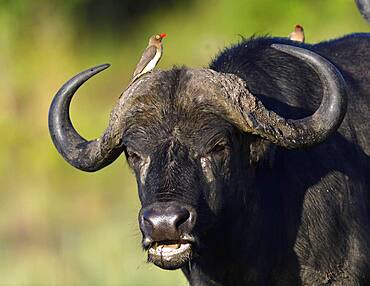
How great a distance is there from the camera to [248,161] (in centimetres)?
776

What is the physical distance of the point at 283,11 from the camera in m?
26.2

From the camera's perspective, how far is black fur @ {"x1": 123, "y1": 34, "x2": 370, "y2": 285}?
7.41 m

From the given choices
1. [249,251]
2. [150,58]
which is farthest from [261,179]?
[150,58]

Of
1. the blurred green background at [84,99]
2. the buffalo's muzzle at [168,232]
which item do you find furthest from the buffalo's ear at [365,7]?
the blurred green background at [84,99]

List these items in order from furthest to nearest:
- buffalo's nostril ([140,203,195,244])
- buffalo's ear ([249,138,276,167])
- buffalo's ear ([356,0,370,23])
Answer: buffalo's ear ([356,0,370,23]) → buffalo's ear ([249,138,276,167]) → buffalo's nostril ([140,203,195,244])

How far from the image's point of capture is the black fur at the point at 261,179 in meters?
7.41

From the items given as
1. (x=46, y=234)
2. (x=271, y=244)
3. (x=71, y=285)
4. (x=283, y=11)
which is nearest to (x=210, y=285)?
(x=271, y=244)

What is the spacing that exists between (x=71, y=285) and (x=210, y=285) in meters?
4.49

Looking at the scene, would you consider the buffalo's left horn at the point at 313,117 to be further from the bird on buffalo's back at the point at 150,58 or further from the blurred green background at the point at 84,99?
the blurred green background at the point at 84,99

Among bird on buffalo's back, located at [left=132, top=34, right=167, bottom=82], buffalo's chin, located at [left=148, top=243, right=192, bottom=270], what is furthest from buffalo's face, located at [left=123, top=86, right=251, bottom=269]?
bird on buffalo's back, located at [left=132, top=34, right=167, bottom=82]

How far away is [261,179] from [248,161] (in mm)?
174

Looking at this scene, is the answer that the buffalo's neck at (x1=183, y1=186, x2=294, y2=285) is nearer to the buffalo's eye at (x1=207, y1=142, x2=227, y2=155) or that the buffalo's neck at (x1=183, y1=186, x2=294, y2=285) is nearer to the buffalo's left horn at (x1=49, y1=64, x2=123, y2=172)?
the buffalo's eye at (x1=207, y1=142, x2=227, y2=155)

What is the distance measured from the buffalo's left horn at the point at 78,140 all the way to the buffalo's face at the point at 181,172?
16cm

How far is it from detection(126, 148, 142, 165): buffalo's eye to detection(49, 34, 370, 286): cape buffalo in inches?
0.4
